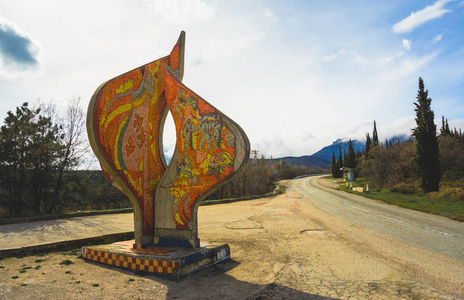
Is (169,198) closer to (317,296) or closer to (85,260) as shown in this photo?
(85,260)

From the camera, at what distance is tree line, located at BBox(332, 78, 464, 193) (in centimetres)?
2108

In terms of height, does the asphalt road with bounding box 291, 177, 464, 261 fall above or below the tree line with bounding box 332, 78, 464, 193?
below

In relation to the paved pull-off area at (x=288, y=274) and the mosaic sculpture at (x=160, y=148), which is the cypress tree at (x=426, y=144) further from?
the mosaic sculpture at (x=160, y=148)

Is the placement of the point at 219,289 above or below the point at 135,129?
below

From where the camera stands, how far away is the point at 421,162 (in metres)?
21.5

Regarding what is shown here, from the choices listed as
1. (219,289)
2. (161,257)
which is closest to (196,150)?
(161,257)

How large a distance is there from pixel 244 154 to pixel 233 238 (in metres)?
3.49

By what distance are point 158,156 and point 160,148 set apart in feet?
0.63

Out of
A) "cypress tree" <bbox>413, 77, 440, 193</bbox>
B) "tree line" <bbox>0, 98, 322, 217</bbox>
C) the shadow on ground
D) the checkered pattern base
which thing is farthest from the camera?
"cypress tree" <bbox>413, 77, 440, 193</bbox>

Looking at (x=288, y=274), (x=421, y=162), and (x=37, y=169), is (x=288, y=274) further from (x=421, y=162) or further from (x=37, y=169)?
(x=421, y=162)

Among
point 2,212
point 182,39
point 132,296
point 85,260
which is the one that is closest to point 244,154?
point 132,296

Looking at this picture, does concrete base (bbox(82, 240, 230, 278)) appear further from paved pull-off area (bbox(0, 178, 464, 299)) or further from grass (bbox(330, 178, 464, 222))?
grass (bbox(330, 178, 464, 222))

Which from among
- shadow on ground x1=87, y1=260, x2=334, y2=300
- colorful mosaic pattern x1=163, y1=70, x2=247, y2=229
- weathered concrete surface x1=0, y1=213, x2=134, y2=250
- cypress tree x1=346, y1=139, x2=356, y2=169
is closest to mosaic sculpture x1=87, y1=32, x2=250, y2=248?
colorful mosaic pattern x1=163, y1=70, x2=247, y2=229

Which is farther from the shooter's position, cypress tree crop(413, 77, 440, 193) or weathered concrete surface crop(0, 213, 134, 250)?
cypress tree crop(413, 77, 440, 193)
